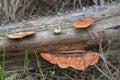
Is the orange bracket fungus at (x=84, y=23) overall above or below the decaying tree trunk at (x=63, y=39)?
above

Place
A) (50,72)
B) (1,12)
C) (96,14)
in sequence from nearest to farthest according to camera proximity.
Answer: (50,72) → (96,14) → (1,12)

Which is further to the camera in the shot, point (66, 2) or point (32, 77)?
point (66, 2)

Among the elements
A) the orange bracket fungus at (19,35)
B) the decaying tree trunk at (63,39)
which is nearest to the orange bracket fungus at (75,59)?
the decaying tree trunk at (63,39)

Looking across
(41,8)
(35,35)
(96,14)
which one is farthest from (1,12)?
(96,14)

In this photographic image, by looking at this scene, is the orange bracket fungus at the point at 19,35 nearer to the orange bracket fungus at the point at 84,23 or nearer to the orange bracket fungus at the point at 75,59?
the orange bracket fungus at the point at 75,59

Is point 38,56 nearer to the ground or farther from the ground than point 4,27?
nearer to the ground

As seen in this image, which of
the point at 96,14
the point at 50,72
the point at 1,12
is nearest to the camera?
the point at 50,72

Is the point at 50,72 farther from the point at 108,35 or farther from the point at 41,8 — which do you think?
the point at 41,8

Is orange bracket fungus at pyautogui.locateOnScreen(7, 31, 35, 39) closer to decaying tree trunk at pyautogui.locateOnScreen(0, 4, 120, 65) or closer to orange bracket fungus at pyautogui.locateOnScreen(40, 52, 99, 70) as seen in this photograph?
decaying tree trunk at pyautogui.locateOnScreen(0, 4, 120, 65)
